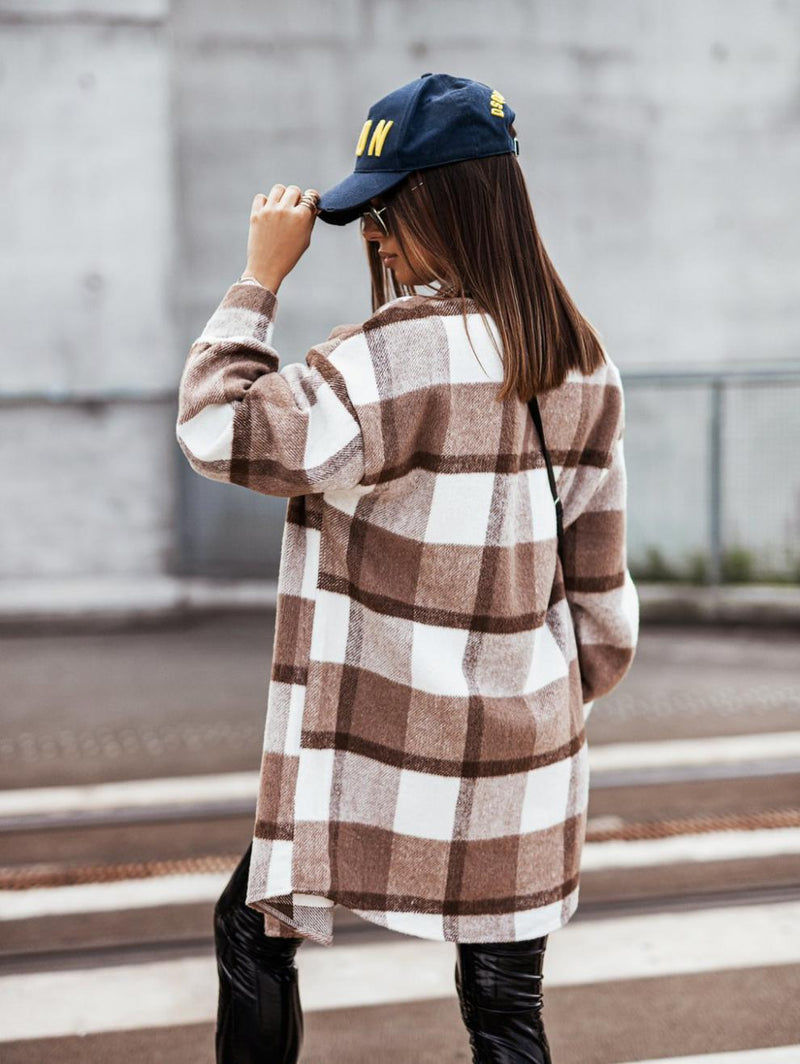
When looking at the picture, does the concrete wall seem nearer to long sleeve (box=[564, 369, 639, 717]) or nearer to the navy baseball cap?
long sleeve (box=[564, 369, 639, 717])

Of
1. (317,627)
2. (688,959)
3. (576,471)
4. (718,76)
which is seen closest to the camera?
(317,627)

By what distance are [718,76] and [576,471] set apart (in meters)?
6.41

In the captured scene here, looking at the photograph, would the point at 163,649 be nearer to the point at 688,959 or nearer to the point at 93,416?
the point at 93,416

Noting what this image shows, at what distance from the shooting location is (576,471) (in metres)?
1.71

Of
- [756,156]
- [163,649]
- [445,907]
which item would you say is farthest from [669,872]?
[756,156]

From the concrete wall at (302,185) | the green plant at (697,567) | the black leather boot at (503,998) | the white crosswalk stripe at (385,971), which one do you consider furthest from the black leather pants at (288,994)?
the green plant at (697,567)

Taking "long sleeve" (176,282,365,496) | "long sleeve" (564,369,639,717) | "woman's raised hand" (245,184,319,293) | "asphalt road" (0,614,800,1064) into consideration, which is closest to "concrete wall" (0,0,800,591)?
"asphalt road" (0,614,800,1064)

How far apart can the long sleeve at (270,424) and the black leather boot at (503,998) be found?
0.70 meters

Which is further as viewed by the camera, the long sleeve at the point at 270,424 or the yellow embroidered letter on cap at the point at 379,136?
A: the yellow embroidered letter on cap at the point at 379,136

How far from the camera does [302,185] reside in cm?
726

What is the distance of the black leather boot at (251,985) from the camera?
173cm

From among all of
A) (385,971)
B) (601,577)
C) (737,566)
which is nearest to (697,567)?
(737,566)

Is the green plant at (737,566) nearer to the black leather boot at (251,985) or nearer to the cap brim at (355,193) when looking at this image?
the black leather boot at (251,985)

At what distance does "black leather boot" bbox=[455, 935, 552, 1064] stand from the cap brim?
1.02 meters
